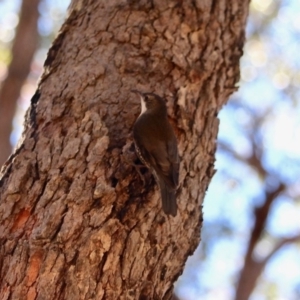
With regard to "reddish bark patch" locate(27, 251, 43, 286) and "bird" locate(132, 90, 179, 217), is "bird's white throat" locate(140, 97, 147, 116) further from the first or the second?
"reddish bark patch" locate(27, 251, 43, 286)

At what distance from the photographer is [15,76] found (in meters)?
4.80

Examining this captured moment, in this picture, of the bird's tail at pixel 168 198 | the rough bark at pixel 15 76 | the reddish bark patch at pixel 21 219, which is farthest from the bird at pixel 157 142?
the rough bark at pixel 15 76

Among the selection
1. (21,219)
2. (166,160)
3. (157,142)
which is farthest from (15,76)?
(21,219)

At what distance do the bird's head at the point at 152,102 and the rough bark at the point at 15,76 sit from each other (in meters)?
1.81

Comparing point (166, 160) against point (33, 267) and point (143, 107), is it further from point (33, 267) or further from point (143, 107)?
point (33, 267)

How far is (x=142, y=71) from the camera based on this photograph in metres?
3.35

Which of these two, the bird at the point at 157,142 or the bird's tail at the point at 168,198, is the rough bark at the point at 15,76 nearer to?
the bird at the point at 157,142

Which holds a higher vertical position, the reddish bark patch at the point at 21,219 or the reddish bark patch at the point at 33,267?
the reddish bark patch at the point at 21,219

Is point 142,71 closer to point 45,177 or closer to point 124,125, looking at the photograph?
point 124,125

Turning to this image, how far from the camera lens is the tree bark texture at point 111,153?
8.16 ft

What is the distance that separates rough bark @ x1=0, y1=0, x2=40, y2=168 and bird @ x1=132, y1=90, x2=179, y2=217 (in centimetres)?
180

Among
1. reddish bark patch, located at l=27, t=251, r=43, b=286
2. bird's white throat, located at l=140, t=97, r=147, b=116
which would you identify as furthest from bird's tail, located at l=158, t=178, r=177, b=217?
reddish bark patch, located at l=27, t=251, r=43, b=286

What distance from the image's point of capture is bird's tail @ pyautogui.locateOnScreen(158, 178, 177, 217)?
271 centimetres

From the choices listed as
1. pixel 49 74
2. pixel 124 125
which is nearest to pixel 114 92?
pixel 124 125
